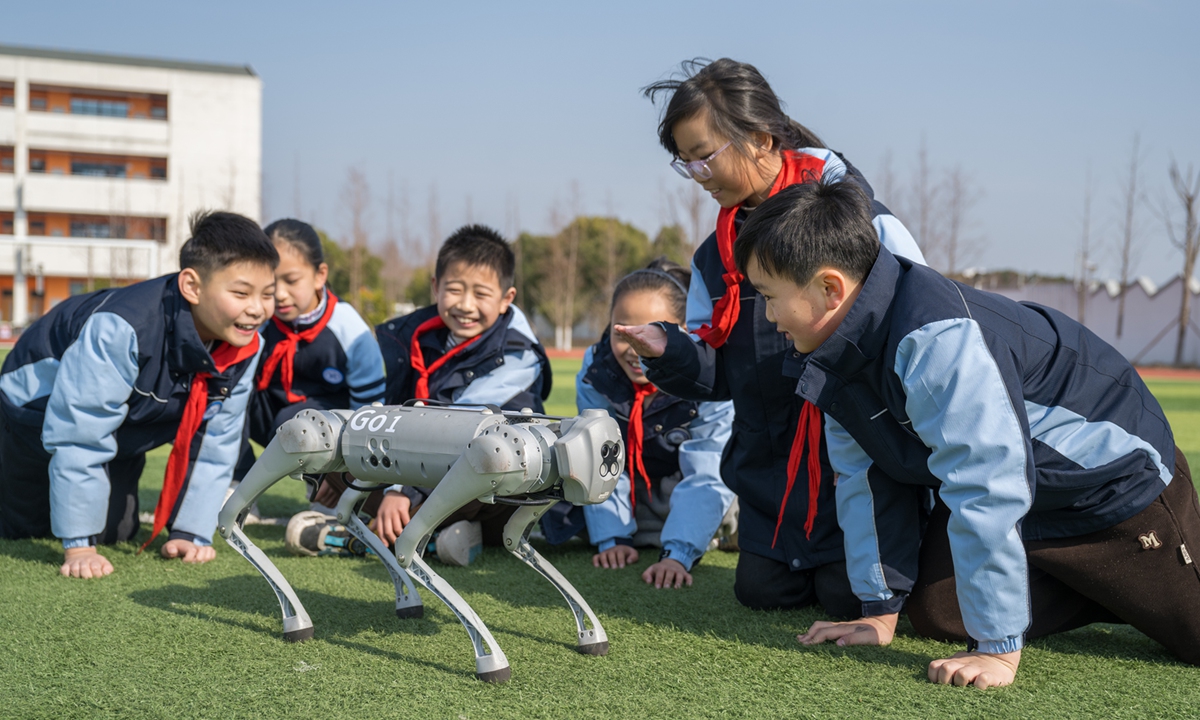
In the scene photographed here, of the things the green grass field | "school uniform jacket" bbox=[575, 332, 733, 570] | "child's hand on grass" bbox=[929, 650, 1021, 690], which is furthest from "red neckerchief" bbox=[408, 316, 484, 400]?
"child's hand on grass" bbox=[929, 650, 1021, 690]

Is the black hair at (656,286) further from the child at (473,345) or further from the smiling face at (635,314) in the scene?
the child at (473,345)

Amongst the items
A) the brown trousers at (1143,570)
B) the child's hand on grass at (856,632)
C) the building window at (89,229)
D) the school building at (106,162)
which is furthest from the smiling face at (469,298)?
the building window at (89,229)

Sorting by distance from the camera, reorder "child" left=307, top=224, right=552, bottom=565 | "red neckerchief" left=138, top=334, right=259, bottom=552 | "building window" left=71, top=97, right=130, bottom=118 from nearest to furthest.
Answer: "red neckerchief" left=138, top=334, right=259, bottom=552 < "child" left=307, top=224, right=552, bottom=565 < "building window" left=71, top=97, right=130, bottom=118

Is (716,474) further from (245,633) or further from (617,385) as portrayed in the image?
(245,633)

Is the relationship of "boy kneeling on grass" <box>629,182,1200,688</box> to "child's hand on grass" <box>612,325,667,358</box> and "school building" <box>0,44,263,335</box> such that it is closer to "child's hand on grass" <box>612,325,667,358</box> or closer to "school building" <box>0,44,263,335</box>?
"child's hand on grass" <box>612,325,667,358</box>

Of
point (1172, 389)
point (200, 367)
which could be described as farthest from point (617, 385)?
point (1172, 389)

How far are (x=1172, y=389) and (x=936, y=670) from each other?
18.0 meters

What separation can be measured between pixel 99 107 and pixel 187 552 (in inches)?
1694

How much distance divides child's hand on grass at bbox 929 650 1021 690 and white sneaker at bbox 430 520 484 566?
1.83 m

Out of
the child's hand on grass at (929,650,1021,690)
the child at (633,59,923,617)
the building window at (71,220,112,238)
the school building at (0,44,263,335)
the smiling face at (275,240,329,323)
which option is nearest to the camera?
the child's hand on grass at (929,650,1021,690)

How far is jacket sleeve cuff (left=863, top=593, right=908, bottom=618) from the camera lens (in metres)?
2.54

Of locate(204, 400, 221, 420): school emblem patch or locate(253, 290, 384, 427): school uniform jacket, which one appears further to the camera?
locate(253, 290, 384, 427): school uniform jacket

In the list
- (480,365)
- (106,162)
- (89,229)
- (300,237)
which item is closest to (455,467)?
(480,365)

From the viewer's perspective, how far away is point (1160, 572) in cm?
229
